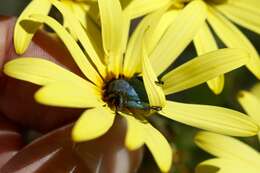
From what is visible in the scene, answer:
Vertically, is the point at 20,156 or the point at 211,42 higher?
the point at 211,42

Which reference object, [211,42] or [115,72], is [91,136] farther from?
[211,42]

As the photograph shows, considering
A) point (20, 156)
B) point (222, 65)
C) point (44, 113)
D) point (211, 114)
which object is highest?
point (222, 65)

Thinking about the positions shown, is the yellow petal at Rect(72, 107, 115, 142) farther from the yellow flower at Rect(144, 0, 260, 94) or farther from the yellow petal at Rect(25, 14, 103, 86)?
the yellow flower at Rect(144, 0, 260, 94)

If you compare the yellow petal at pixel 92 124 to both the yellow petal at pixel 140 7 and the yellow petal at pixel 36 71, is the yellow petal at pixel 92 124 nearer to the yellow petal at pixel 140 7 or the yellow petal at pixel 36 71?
the yellow petal at pixel 36 71

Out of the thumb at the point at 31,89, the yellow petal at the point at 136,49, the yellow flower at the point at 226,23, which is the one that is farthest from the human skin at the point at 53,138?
the yellow flower at the point at 226,23

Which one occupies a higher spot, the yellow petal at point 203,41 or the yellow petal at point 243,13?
the yellow petal at point 243,13

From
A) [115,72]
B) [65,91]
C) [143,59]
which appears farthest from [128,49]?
[65,91]
